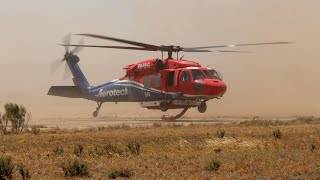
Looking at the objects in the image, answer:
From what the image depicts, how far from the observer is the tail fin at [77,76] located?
5385cm

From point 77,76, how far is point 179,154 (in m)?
35.5

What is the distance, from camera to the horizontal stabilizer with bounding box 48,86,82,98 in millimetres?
52969

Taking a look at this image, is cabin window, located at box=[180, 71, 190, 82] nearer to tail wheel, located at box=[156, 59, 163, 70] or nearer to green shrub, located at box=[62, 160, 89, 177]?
tail wheel, located at box=[156, 59, 163, 70]

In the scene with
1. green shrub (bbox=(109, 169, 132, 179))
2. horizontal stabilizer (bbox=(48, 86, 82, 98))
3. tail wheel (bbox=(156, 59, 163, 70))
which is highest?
tail wheel (bbox=(156, 59, 163, 70))

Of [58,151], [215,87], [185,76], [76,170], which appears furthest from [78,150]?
[185,76]

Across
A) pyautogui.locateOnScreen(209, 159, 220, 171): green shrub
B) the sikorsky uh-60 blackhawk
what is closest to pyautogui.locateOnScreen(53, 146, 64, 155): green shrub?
pyautogui.locateOnScreen(209, 159, 220, 171): green shrub

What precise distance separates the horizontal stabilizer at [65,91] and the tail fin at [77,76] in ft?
2.05

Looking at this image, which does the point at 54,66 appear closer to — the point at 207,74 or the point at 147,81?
the point at 147,81

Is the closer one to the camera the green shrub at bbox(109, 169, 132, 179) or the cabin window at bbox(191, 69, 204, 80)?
the green shrub at bbox(109, 169, 132, 179)

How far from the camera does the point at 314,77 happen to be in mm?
126062

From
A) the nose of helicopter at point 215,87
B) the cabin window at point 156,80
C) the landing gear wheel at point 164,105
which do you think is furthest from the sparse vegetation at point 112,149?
the cabin window at point 156,80

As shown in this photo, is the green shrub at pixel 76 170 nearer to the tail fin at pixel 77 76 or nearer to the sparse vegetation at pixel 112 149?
the sparse vegetation at pixel 112 149

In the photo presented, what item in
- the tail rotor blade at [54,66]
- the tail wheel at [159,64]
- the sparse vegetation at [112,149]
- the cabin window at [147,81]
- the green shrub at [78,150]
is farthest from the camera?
the tail rotor blade at [54,66]

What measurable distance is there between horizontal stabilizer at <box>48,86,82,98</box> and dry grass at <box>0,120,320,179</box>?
26806mm
